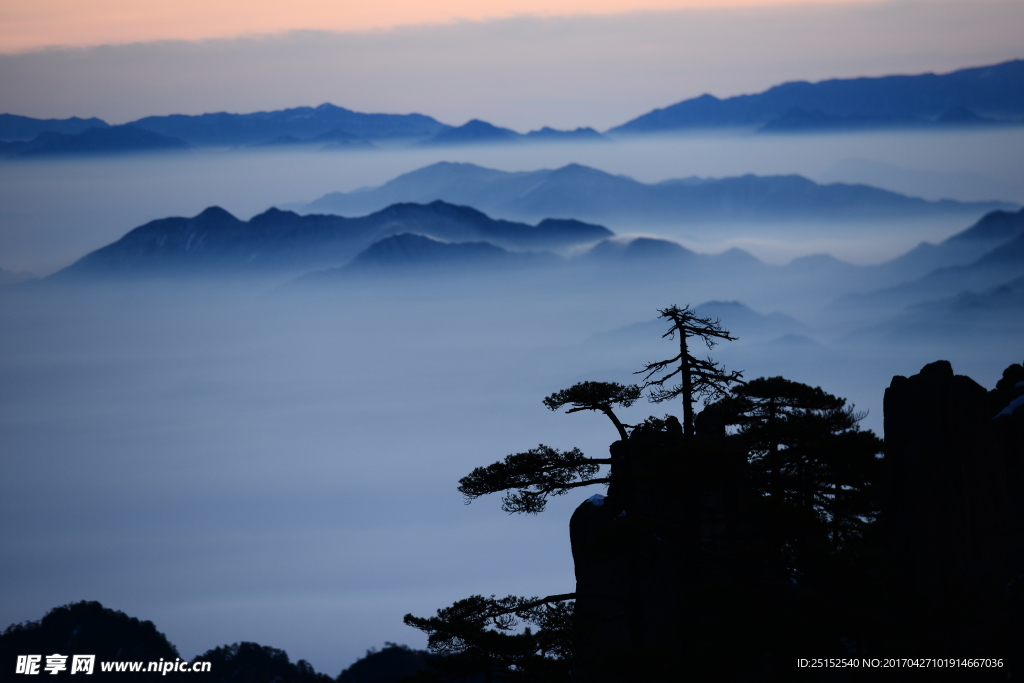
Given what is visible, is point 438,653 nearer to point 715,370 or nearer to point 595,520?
point 595,520

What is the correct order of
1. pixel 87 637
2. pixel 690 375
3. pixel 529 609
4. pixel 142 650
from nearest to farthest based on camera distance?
pixel 690 375, pixel 529 609, pixel 142 650, pixel 87 637

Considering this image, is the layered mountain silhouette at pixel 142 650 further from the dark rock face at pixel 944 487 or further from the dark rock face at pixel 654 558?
Answer: the dark rock face at pixel 944 487

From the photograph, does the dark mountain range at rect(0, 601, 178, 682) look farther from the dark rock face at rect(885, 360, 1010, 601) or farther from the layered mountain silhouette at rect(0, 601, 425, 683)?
the dark rock face at rect(885, 360, 1010, 601)

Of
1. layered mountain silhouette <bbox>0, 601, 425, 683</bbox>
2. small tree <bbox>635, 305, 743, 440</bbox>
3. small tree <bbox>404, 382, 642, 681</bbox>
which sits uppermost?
small tree <bbox>635, 305, 743, 440</bbox>

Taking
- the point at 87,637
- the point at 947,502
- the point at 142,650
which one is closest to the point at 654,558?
the point at 947,502

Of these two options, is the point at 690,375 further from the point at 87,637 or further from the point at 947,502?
the point at 87,637

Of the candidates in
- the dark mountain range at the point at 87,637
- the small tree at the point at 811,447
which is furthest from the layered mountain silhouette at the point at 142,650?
the small tree at the point at 811,447

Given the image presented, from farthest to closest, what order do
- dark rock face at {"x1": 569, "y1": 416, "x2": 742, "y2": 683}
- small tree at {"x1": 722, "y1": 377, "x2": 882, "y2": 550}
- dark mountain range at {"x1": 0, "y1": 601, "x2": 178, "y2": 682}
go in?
dark mountain range at {"x1": 0, "y1": 601, "x2": 178, "y2": 682}, small tree at {"x1": 722, "y1": 377, "x2": 882, "y2": 550}, dark rock face at {"x1": 569, "y1": 416, "x2": 742, "y2": 683}

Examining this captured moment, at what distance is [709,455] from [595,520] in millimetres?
5847

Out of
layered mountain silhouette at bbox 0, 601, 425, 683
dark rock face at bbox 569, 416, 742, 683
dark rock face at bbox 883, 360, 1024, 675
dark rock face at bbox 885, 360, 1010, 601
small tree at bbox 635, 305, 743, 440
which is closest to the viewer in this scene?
dark rock face at bbox 569, 416, 742, 683

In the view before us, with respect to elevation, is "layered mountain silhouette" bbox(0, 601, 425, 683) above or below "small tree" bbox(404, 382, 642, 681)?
below

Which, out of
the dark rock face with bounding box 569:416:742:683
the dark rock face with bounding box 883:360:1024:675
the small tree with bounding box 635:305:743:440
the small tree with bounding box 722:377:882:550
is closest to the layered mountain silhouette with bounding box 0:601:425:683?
the small tree with bounding box 722:377:882:550

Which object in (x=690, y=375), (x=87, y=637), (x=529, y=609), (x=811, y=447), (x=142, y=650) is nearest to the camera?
(x=690, y=375)

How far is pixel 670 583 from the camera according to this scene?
78.7ft
